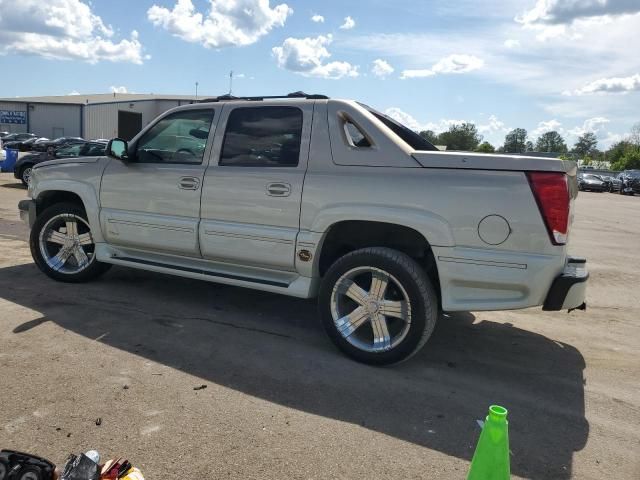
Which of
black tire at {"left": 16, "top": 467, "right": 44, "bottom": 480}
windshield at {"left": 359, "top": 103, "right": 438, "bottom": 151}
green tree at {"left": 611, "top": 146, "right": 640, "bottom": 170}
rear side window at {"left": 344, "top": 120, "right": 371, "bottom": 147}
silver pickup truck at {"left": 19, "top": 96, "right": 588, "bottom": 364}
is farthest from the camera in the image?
green tree at {"left": 611, "top": 146, "right": 640, "bottom": 170}

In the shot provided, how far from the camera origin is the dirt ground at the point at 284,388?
286 cm

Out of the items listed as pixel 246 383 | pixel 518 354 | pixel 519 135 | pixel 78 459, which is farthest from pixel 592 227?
pixel 519 135

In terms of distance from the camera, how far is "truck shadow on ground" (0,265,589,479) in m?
3.23

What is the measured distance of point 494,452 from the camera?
2.25 meters

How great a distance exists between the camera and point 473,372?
160 inches

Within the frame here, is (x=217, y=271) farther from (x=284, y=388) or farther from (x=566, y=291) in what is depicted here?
(x=566, y=291)

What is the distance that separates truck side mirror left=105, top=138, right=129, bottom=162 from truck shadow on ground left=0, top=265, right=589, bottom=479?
1393 mm

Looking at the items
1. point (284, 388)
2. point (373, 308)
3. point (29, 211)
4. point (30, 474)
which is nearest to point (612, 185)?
point (373, 308)

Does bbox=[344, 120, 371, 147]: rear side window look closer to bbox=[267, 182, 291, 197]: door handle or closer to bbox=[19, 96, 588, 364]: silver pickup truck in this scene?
bbox=[19, 96, 588, 364]: silver pickup truck

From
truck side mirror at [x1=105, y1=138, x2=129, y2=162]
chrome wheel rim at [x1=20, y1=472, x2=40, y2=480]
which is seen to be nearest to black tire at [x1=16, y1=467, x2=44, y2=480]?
chrome wheel rim at [x1=20, y1=472, x2=40, y2=480]

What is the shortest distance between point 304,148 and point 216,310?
184cm

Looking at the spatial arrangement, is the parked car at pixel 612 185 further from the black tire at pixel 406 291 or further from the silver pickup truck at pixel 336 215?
the black tire at pixel 406 291

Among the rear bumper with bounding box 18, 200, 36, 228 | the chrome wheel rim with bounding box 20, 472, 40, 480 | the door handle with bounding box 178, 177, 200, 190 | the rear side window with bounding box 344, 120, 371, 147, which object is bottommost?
the chrome wheel rim with bounding box 20, 472, 40, 480

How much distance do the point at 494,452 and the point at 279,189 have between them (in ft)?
8.82
